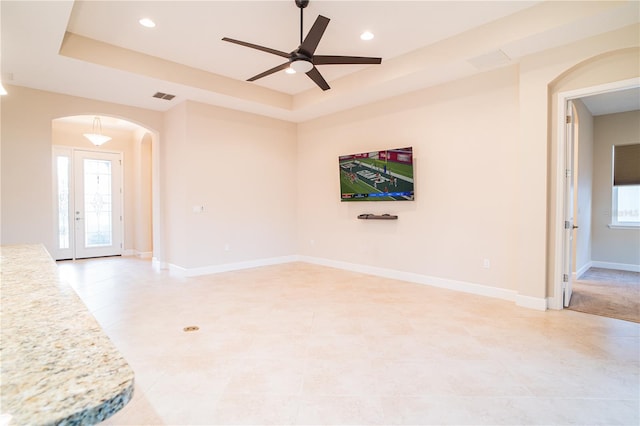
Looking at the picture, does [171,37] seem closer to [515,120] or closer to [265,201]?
[265,201]

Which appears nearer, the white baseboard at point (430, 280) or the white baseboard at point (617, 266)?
the white baseboard at point (430, 280)

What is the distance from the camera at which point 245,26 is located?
12.7 ft

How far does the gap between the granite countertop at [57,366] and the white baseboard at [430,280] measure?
14.6 feet

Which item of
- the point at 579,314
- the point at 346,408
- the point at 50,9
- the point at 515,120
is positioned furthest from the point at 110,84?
the point at 579,314

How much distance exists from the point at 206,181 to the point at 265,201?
1282 mm

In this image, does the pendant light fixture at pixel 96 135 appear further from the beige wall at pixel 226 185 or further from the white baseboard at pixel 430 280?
the white baseboard at pixel 430 280

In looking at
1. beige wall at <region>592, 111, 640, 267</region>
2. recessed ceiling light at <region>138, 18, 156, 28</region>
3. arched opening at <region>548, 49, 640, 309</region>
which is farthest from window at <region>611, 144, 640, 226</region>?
recessed ceiling light at <region>138, 18, 156, 28</region>

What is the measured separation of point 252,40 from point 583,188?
241 inches

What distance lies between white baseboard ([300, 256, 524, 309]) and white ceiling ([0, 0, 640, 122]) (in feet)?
9.51

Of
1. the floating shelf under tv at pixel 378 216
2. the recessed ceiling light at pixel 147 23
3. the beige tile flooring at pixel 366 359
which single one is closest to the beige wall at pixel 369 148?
the floating shelf under tv at pixel 378 216

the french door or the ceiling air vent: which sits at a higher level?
the ceiling air vent

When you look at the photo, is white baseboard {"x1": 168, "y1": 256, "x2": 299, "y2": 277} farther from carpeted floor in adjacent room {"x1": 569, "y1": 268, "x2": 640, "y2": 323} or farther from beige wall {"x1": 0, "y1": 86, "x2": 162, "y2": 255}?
carpeted floor in adjacent room {"x1": 569, "y1": 268, "x2": 640, "y2": 323}

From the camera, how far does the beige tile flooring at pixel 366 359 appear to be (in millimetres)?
2045

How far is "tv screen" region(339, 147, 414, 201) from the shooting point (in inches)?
204
